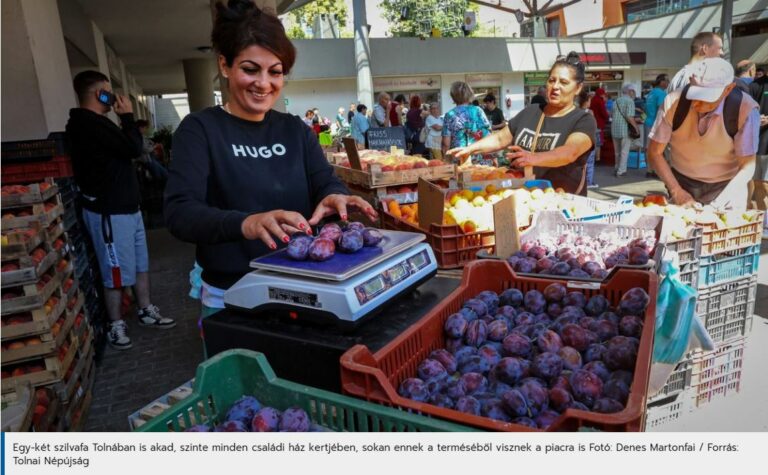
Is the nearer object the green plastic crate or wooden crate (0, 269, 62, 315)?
the green plastic crate

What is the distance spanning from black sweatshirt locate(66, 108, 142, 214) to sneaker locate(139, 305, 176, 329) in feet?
3.05

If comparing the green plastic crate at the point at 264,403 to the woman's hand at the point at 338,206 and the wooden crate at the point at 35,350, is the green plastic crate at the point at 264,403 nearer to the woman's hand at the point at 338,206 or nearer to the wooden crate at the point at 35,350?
the woman's hand at the point at 338,206

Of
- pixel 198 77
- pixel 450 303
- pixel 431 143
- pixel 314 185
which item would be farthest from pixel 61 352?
pixel 198 77

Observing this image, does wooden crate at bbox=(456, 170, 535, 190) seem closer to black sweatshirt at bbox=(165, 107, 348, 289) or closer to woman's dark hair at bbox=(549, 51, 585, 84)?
woman's dark hair at bbox=(549, 51, 585, 84)

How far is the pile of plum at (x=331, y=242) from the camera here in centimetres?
140

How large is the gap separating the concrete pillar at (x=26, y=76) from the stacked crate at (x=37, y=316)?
1.30 m

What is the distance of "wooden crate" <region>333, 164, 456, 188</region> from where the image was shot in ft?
13.0

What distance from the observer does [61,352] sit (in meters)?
2.76

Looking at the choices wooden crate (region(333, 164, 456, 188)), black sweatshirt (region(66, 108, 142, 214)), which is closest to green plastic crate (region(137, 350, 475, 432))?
wooden crate (region(333, 164, 456, 188))

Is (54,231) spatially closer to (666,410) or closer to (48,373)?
(48,373)

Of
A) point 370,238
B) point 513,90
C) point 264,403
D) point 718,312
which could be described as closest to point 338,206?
point 370,238

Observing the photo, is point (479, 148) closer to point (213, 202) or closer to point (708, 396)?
point (708, 396)

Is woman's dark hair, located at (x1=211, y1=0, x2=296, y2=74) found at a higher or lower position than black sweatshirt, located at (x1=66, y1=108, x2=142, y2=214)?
higher

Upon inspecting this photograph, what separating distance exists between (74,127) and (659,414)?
4203 millimetres
